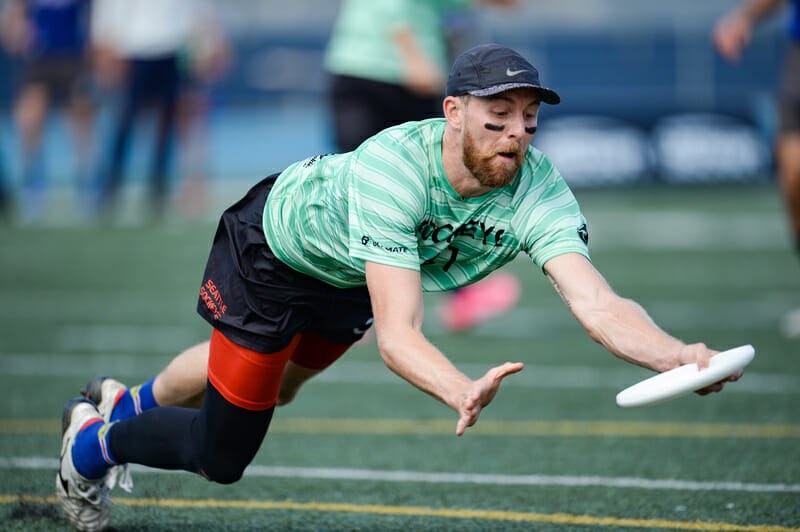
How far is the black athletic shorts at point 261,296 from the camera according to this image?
3.75 m

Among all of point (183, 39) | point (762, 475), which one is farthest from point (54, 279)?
point (762, 475)

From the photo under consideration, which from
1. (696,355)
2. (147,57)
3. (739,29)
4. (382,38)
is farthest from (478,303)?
(147,57)

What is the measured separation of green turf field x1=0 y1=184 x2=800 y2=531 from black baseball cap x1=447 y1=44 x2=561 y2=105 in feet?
5.06

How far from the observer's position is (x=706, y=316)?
837 centimetres

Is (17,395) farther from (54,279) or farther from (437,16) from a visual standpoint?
(54,279)

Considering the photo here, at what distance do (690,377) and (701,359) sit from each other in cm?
6

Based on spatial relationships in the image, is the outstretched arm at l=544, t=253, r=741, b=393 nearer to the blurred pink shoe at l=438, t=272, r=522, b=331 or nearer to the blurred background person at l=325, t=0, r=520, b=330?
the blurred background person at l=325, t=0, r=520, b=330

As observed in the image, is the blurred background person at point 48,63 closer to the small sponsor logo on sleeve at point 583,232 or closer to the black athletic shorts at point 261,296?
the black athletic shorts at point 261,296

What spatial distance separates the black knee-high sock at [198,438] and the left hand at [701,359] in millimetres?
1420

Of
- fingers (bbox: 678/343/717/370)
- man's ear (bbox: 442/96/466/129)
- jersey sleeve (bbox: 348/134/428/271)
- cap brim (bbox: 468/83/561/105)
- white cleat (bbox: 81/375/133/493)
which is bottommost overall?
white cleat (bbox: 81/375/133/493)

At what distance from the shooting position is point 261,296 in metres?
3.76

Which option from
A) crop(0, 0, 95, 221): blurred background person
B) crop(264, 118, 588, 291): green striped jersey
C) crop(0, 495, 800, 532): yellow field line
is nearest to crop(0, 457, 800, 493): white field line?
crop(0, 495, 800, 532): yellow field line

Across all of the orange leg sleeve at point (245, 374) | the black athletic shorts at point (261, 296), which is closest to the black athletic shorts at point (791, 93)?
the black athletic shorts at point (261, 296)

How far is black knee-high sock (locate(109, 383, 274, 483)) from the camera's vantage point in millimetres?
3721
